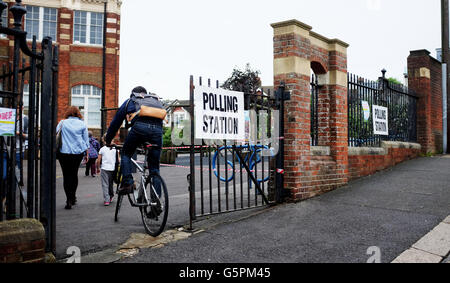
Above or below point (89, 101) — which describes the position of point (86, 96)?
above

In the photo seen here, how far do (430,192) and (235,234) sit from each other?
4.04 meters

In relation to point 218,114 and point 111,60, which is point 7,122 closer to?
point 218,114

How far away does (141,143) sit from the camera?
454 centimetres

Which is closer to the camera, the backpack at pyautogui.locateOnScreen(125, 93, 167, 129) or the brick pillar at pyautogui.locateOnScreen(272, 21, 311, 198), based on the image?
the backpack at pyautogui.locateOnScreen(125, 93, 167, 129)

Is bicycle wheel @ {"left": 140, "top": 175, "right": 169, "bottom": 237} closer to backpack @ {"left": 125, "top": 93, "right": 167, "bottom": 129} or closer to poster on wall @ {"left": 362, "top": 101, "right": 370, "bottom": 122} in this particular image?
backpack @ {"left": 125, "top": 93, "right": 167, "bottom": 129}

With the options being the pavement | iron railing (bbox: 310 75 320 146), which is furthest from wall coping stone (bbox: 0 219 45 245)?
iron railing (bbox: 310 75 320 146)

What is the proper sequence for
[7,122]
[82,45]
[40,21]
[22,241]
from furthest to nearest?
[82,45]
[40,21]
[7,122]
[22,241]

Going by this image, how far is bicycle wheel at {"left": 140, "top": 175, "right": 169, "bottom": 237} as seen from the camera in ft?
13.8

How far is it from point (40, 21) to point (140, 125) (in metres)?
20.9

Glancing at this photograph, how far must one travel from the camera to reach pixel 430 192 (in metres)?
6.17

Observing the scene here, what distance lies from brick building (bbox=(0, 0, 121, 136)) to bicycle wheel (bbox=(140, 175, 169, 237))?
17.9 meters

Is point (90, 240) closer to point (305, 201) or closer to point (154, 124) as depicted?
point (154, 124)

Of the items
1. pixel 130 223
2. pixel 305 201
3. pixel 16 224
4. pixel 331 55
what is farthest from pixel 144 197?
pixel 331 55

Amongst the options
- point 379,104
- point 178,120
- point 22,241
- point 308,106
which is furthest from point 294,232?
point 178,120
